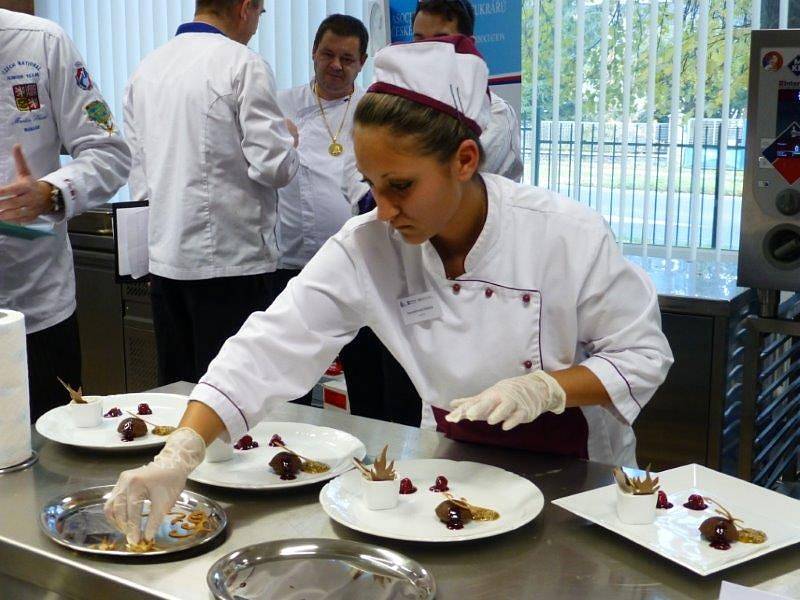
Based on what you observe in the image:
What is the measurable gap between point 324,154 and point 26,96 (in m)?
1.26

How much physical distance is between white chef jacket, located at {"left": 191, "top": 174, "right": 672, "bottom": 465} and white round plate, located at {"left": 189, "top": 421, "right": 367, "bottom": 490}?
0.06 m

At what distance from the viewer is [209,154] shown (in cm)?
275

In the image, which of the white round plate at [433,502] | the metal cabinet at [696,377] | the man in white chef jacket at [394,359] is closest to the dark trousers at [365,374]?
the man in white chef jacket at [394,359]

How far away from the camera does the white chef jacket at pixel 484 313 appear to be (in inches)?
59.3

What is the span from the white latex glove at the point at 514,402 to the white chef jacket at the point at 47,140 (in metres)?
1.24

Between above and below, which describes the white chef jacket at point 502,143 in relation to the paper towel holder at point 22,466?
above

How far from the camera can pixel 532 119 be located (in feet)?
12.8

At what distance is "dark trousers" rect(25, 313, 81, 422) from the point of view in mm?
2289

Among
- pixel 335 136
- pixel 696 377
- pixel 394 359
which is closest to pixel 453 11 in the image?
pixel 335 136

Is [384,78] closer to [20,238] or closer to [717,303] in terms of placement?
[20,238]

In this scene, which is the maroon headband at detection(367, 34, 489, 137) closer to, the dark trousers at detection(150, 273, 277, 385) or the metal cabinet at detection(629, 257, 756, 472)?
the metal cabinet at detection(629, 257, 756, 472)

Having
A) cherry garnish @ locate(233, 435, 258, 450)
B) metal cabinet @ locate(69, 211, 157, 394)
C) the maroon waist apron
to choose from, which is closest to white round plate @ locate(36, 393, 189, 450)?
cherry garnish @ locate(233, 435, 258, 450)

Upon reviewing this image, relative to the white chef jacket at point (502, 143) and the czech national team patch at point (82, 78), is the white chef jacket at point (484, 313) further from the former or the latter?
the white chef jacket at point (502, 143)

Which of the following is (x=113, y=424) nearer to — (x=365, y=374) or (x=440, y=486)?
(x=440, y=486)
